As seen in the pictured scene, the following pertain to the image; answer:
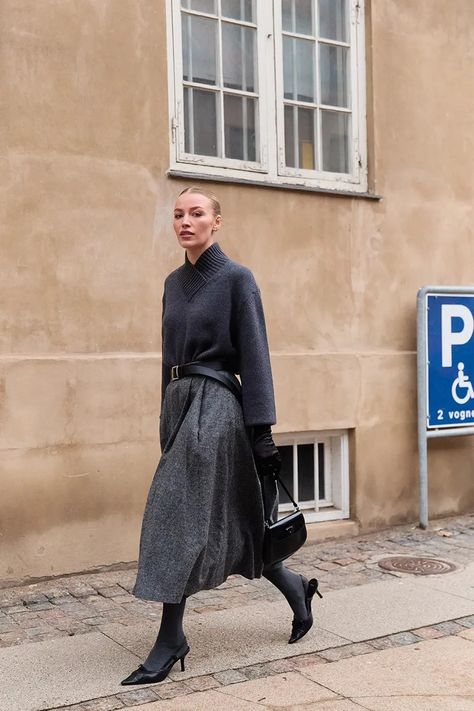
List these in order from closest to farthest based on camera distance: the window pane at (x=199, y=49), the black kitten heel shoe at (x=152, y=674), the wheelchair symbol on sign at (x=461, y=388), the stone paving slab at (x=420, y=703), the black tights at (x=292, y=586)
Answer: the stone paving slab at (x=420, y=703) → the black kitten heel shoe at (x=152, y=674) → the black tights at (x=292, y=586) → the window pane at (x=199, y=49) → the wheelchair symbol on sign at (x=461, y=388)

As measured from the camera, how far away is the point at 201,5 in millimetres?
6477

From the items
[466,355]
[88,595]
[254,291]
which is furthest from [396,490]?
[254,291]

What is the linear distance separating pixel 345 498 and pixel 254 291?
322 cm

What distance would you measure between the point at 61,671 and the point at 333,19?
17.0ft

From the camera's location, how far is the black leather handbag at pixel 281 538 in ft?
13.7

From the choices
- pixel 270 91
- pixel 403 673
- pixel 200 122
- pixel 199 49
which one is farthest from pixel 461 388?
pixel 403 673

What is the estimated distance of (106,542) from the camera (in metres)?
5.82

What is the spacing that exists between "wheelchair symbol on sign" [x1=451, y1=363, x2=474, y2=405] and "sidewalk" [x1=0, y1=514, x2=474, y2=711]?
1657 millimetres

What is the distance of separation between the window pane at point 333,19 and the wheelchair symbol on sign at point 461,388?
2706 millimetres

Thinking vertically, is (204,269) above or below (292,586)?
above

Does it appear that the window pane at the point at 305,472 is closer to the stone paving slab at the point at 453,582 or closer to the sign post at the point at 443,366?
the sign post at the point at 443,366

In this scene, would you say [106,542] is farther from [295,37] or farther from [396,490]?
[295,37]

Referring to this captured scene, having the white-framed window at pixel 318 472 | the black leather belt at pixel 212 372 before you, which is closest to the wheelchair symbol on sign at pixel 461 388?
the white-framed window at pixel 318 472

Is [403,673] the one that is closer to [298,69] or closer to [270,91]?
[270,91]
